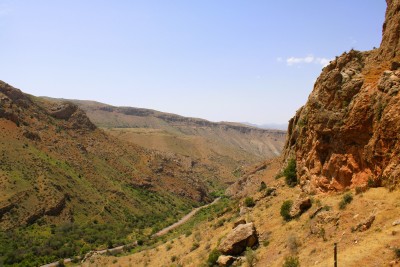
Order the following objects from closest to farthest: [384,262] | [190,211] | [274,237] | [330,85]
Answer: [384,262], [274,237], [330,85], [190,211]

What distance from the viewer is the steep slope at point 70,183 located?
6519cm

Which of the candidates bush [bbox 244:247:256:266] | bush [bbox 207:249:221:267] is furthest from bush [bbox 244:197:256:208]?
bush [bbox 244:247:256:266]

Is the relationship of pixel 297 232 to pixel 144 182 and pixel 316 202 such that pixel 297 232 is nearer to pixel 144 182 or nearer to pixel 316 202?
pixel 316 202

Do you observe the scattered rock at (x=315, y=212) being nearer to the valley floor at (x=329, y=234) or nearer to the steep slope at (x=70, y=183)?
the valley floor at (x=329, y=234)

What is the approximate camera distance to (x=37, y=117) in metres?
102

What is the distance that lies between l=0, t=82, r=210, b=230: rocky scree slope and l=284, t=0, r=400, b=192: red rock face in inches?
2236

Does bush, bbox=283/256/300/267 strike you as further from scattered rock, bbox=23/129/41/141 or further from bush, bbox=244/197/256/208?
scattered rock, bbox=23/129/41/141

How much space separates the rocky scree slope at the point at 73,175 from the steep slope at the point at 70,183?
169 mm

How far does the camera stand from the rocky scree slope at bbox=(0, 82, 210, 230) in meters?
69.9

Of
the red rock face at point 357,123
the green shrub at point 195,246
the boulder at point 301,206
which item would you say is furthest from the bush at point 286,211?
the green shrub at point 195,246

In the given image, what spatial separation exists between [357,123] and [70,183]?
71.2m

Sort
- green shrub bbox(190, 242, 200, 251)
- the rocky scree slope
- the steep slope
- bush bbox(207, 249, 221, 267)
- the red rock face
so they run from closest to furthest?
the red rock face → bush bbox(207, 249, 221, 267) → green shrub bbox(190, 242, 200, 251) → the steep slope → the rocky scree slope

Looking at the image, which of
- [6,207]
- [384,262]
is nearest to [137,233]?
[6,207]

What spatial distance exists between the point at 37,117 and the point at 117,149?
24313 mm
